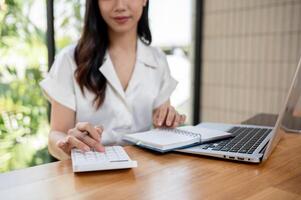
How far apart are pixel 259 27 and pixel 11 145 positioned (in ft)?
6.34

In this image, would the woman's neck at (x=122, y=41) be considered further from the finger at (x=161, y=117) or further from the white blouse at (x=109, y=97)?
the finger at (x=161, y=117)

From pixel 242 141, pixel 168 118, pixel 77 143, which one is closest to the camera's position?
pixel 77 143

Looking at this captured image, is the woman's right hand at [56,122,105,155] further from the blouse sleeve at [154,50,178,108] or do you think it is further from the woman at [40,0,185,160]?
the blouse sleeve at [154,50,178,108]

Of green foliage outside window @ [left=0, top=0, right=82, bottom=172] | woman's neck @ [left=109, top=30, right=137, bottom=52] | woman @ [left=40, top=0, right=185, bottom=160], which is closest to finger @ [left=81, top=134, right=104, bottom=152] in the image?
woman @ [left=40, top=0, right=185, bottom=160]

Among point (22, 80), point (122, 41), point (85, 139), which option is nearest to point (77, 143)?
point (85, 139)

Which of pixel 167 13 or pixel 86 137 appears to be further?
pixel 167 13

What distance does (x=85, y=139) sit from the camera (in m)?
0.73

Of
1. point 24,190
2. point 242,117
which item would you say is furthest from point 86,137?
point 242,117

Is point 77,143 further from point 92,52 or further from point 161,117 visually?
point 92,52

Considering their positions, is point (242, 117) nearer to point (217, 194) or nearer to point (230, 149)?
point (230, 149)

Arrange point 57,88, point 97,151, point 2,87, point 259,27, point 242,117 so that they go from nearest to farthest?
point 97,151, point 57,88, point 2,87, point 259,27, point 242,117

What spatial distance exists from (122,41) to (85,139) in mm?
582

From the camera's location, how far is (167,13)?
2670 mm

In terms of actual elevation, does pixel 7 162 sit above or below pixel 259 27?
below
